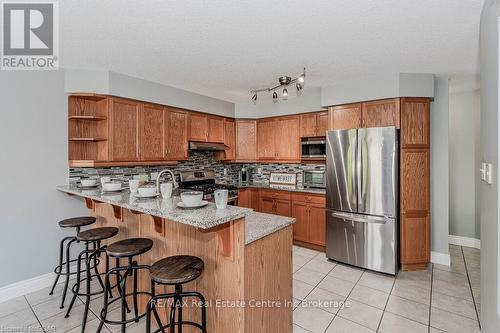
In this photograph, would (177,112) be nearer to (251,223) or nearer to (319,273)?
(251,223)

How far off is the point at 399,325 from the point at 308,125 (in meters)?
3.09

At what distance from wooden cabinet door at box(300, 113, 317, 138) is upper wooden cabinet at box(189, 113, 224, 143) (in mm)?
1508

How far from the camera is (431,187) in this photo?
3545mm

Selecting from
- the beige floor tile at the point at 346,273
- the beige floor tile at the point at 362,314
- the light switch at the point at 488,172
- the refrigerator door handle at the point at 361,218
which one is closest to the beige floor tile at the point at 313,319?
the beige floor tile at the point at 362,314

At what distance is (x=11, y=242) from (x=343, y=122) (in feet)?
14.2

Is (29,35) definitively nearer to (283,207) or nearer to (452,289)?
(283,207)

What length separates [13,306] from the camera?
A: 256 centimetres

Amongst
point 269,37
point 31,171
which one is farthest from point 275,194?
point 31,171

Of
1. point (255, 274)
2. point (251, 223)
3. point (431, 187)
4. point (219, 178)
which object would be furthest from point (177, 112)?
point (431, 187)

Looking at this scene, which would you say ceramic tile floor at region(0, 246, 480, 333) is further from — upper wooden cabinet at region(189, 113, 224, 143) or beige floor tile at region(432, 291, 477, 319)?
upper wooden cabinet at region(189, 113, 224, 143)

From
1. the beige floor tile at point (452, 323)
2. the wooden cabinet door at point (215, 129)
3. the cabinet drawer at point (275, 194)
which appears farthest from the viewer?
the wooden cabinet door at point (215, 129)

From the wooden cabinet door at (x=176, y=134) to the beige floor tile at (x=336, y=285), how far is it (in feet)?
8.99

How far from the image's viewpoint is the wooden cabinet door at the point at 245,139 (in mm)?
5090

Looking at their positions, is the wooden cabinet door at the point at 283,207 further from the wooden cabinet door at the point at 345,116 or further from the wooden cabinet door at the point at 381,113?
the wooden cabinet door at the point at 381,113
